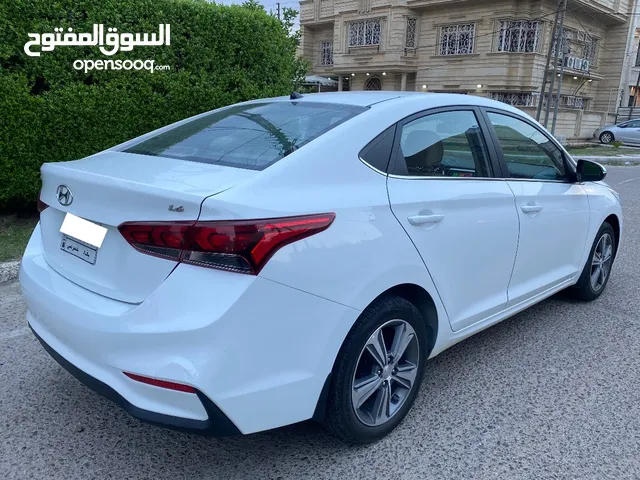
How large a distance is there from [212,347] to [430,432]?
1352mm

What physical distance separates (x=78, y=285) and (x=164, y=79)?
5.09 meters

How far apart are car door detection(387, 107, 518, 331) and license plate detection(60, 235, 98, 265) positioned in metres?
1.30

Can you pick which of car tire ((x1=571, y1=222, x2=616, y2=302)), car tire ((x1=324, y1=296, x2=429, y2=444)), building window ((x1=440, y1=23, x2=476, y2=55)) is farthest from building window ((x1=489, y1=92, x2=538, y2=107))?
car tire ((x1=324, y1=296, x2=429, y2=444))

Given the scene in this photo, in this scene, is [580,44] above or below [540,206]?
above

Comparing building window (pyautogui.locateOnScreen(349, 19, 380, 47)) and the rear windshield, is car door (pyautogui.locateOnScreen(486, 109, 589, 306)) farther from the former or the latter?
building window (pyautogui.locateOnScreen(349, 19, 380, 47))

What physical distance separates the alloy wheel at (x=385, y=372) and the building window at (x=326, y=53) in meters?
34.2

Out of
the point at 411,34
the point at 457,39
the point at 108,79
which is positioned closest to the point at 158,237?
the point at 108,79

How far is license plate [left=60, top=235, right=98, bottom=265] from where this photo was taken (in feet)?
7.35

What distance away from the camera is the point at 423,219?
8.34 ft

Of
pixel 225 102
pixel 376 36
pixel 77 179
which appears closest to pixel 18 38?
pixel 225 102

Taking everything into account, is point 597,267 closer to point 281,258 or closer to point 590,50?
point 281,258

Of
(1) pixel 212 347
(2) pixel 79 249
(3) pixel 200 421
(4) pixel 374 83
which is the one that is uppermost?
(4) pixel 374 83

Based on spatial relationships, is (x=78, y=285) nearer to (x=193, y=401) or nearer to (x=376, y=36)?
(x=193, y=401)

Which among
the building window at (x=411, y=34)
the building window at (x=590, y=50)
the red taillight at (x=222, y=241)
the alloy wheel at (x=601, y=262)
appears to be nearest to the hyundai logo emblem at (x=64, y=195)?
Result: the red taillight at (x=222, y=241)
